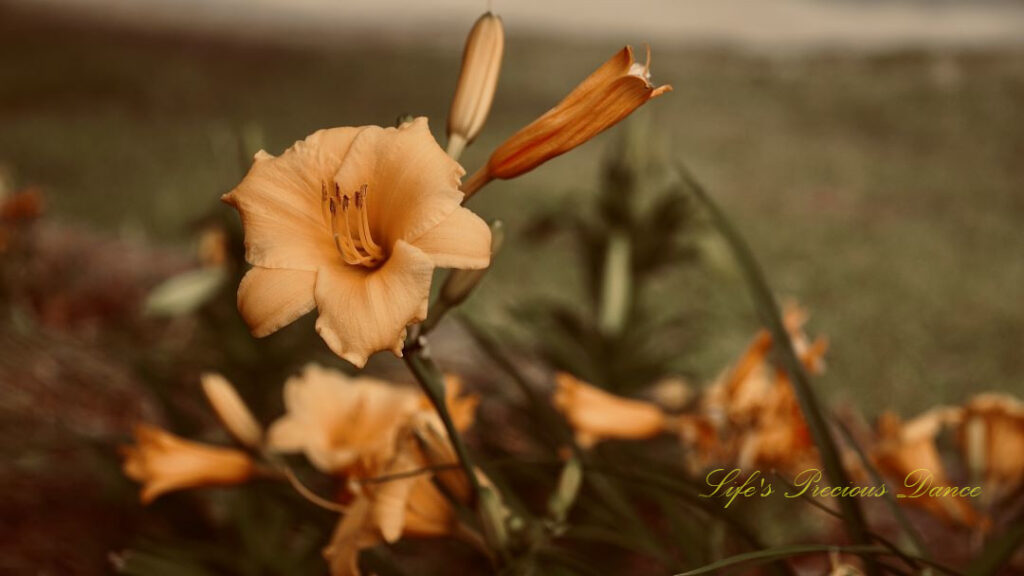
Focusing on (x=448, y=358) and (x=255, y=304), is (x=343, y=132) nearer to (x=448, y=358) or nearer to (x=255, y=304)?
(x=255, y=304)

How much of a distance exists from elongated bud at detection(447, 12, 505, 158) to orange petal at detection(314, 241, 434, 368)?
0.19ft

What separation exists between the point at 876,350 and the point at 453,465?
0.74 m

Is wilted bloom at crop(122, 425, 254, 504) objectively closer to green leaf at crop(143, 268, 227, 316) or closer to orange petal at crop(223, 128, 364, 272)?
orange petal at crop(223, 128, 364, 272)

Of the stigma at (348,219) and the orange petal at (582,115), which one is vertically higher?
the orange petal at (582,115)

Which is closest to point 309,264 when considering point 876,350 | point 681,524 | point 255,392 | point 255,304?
point 255,304

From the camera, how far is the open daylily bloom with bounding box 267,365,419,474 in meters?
0.36

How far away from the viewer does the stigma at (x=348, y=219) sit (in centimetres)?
23

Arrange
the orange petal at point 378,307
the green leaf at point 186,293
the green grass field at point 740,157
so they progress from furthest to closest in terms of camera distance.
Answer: the green grass field at point 740,157 → the green leaf at point 186,293 → the orange petal at point 378,307

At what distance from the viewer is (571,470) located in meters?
0.28

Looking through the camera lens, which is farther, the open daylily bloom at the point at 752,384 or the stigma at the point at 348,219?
the open daylily bloom at the point at 752,384

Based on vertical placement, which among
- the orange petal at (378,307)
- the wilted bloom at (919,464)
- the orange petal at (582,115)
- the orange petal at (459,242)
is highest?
the orange petal at (582,115)

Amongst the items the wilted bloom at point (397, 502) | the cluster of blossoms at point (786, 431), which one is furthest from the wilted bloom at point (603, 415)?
the wilted bloom at point (397, 502)

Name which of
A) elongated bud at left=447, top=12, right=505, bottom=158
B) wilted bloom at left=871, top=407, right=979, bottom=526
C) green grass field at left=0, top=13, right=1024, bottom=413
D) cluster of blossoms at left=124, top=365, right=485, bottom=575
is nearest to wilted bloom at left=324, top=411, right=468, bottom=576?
cluster of blossoms at left=124, top=365, right=485, bottom=575

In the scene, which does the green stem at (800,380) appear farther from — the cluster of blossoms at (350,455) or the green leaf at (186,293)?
the green leaf at (186,293)
